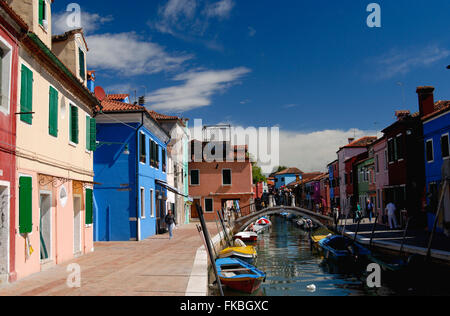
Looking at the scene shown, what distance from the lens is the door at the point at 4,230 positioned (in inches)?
385

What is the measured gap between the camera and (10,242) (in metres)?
10.0

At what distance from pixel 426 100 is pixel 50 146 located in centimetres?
2097

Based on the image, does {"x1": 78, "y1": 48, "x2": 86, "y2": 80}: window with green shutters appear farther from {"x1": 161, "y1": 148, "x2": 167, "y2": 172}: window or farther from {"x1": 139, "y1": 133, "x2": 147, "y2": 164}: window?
{"x1": 161, "y1": 148, "x2": 167, "y2": 172}: window

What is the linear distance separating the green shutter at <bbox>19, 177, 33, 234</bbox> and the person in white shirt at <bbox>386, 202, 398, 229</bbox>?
2052 centimetres

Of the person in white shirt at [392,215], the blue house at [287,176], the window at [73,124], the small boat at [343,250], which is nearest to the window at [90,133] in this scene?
the window at [73,124]

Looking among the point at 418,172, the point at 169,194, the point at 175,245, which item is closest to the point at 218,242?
the point at 175,245

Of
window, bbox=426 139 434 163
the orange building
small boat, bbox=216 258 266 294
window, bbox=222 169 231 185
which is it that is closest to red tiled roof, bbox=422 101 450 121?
window, bbox=426 139 434 163

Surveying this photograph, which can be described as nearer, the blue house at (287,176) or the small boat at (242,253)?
the small boat at (242,253)

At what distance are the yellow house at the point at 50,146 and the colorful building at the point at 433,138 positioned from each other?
627 inches

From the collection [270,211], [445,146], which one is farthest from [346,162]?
[445,146]

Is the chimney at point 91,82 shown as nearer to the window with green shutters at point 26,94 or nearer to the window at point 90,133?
the window at point 90,133

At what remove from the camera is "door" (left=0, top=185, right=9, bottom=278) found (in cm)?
979
